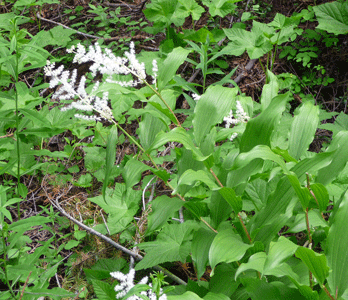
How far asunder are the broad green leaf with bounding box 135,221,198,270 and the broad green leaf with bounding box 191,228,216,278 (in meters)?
0.22

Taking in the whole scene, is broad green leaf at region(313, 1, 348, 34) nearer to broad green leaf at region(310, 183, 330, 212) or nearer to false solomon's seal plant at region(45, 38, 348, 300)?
false solomon's seal plant at region(45, 38, 348, 300)

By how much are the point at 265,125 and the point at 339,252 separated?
0.52 m

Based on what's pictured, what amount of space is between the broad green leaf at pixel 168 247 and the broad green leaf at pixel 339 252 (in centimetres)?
69

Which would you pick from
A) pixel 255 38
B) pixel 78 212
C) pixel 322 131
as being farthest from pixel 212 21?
pixel 78 212

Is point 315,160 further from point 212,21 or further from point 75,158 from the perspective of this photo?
point 212,21

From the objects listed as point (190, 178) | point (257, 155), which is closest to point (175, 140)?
point (190, 178)

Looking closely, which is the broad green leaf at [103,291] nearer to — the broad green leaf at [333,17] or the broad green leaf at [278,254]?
the broad green leaf at [278,254]

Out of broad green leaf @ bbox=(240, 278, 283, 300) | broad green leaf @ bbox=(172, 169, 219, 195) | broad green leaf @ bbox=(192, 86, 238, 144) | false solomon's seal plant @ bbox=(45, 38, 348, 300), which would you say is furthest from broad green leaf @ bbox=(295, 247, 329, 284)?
broad green leaf @ bbox=(192, 86, 238, 144)

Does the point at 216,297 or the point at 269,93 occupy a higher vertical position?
the point at 269,93

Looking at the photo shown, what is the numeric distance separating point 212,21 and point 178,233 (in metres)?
2.72

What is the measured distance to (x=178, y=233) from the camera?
1842mm

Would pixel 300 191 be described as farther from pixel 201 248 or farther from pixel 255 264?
pixel 201 248

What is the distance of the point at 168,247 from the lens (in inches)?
69.9

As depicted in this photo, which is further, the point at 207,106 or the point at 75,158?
the point at 75,158
